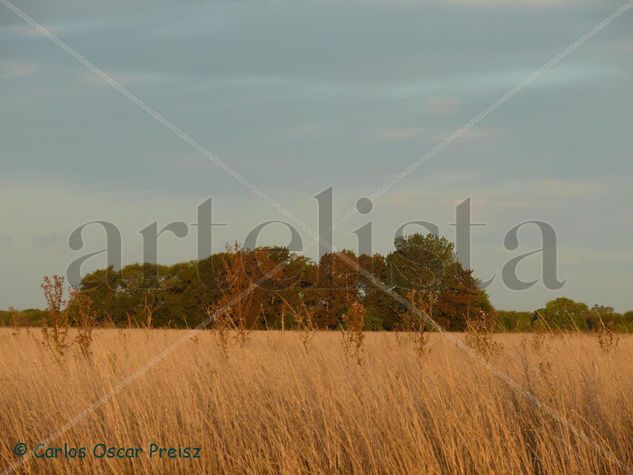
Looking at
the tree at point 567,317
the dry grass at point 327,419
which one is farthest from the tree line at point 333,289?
the dry grass at point 327,419

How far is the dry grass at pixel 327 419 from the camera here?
201 inches

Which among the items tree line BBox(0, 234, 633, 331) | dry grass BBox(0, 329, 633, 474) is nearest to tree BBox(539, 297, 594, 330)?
dry grass BBox(0, 329, 633, 474)

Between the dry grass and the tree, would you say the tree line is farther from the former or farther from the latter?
the dry grass

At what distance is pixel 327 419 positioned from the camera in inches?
230

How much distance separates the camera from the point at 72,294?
34.1ft

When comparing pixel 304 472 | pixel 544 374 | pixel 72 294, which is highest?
pixel 72 294

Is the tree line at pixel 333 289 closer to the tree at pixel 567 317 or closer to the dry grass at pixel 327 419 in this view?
the tree at pixel 567 317

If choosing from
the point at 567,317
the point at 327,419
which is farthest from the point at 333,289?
the point at 327,419

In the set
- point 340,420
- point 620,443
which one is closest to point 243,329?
point 340,420

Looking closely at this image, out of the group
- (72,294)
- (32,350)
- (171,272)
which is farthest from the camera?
(171,272)

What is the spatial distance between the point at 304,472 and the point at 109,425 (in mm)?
1825

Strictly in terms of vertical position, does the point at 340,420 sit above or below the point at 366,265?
below

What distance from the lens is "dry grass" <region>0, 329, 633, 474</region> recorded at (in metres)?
5.11

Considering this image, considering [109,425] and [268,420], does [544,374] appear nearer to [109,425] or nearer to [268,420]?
[268,420]
